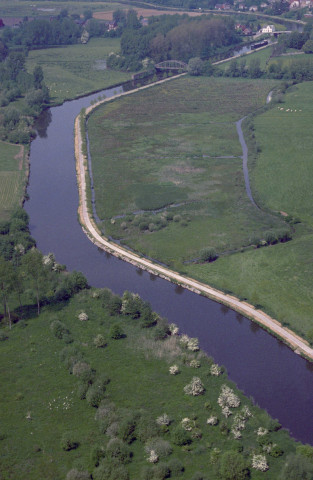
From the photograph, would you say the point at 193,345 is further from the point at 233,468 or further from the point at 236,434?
the point at 233,468

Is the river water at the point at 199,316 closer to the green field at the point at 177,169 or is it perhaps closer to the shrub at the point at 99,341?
the green field at the point at 177,169

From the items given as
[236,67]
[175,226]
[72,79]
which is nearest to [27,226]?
[175,226]

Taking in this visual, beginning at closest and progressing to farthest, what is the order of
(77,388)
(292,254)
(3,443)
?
(3,443), (77,388), (292,254)

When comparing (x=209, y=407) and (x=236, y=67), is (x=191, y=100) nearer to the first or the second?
(x=236, y=67)

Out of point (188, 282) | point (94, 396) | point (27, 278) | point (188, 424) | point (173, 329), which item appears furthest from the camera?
point (27, 278)

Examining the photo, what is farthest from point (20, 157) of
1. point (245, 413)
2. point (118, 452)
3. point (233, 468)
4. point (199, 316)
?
point (233, 468)

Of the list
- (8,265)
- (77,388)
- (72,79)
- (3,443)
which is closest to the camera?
(3,443)

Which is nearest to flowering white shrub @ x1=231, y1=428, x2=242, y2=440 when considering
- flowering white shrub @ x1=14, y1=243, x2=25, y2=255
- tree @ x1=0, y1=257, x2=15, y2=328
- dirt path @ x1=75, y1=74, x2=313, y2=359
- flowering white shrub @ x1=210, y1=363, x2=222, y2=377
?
flowering white shrub @ x1=210, y1=363, x2=222, y2=377

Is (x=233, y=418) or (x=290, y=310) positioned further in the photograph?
(x=290, y=310)
